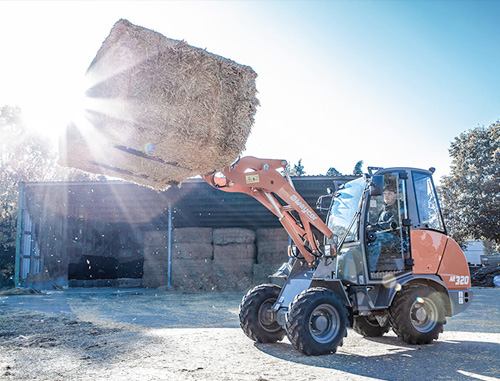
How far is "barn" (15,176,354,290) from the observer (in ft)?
58.1

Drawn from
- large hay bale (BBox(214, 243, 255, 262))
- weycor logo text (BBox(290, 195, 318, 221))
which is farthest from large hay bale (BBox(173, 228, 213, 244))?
weycor logo text (BBox(290, 195, 318, 221))

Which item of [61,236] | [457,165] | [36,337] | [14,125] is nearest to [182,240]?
[61,236]

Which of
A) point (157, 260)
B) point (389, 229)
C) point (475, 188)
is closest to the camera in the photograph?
point (389, 229)

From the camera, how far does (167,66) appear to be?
5102 mm

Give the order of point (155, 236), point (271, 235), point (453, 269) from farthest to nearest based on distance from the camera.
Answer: point (155, 236), point (271, 235), point (453, 269)

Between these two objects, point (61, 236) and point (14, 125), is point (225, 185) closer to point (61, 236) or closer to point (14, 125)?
point (61, 236)

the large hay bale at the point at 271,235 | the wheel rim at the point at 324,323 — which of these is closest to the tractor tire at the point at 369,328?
the wheel rim at the point at 324,323

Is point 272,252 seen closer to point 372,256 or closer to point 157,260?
point 157,260

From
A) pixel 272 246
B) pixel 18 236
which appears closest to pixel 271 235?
pixel 272 246

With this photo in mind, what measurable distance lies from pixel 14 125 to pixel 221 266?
2666 centimetres

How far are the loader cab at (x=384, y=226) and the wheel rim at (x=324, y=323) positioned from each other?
68cm

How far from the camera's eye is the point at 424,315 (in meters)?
6.73

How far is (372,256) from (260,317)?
1791 mm

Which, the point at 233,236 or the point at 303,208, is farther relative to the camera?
the point at 233,236
